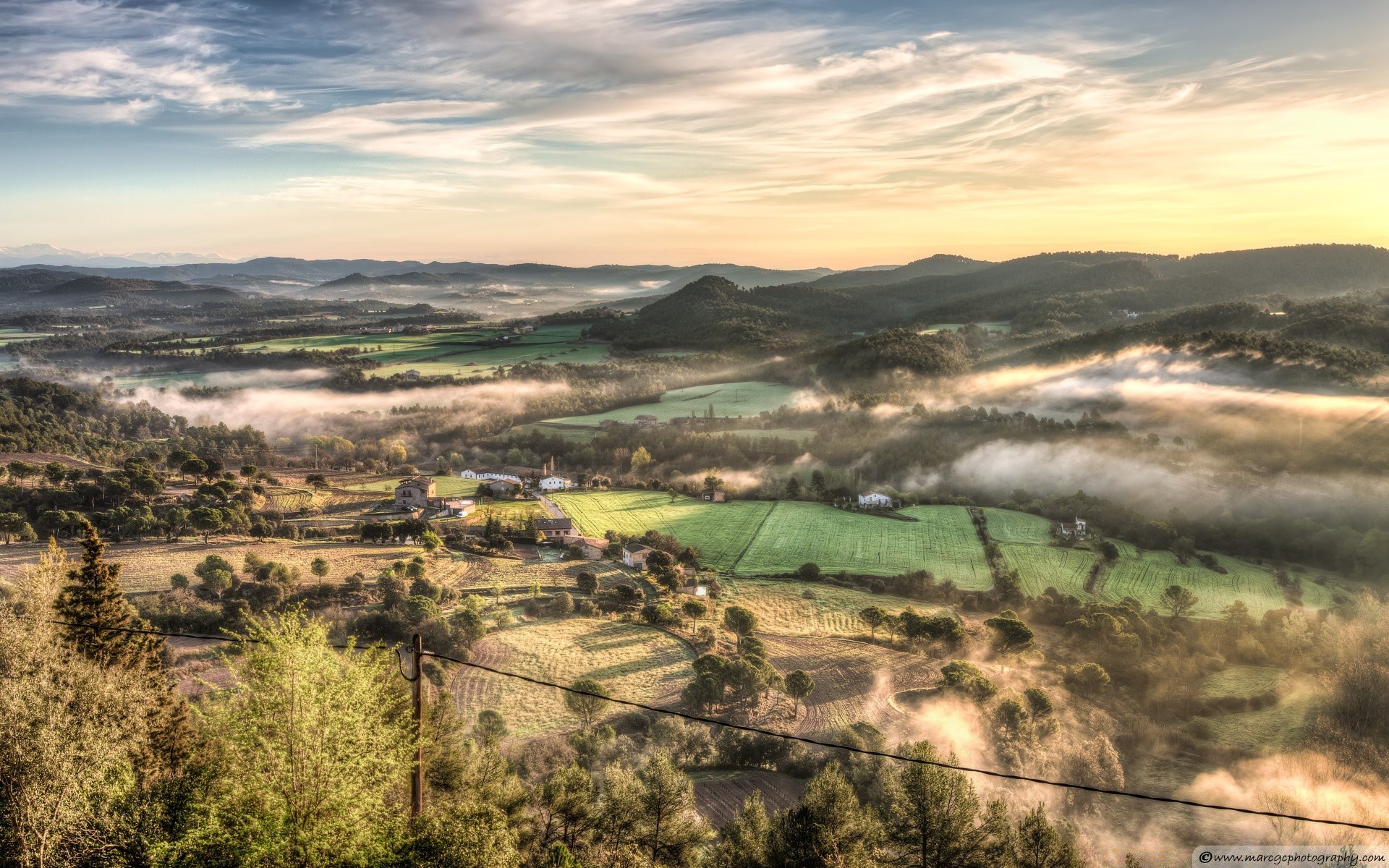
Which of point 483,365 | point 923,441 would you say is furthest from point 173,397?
point 923,441

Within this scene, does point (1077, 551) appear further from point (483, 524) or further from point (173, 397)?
point (173, 397)

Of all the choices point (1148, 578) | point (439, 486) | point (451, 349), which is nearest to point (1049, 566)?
point (1148, 578)

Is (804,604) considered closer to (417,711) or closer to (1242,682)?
(1242,682)

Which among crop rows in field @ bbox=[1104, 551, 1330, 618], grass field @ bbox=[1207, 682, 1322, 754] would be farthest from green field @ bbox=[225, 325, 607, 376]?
grass field @ bbox=[1207, 682, 1322, 754]

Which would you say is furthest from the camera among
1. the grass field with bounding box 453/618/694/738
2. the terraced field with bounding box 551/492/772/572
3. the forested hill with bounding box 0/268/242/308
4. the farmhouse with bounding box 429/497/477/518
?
the forested hill with bounding box 0/268/242/308

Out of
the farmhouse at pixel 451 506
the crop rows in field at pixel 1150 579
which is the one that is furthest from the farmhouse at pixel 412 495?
the crop rows in field at pixel 1150 579

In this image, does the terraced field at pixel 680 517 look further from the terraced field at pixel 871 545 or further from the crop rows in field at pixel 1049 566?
the crop rows in field at pixel 1049 566

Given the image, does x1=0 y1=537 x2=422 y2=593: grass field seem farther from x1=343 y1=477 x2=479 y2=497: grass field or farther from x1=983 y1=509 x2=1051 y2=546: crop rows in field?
x1=983 y1=509 x2=1051 y2=546: crop rows in field
